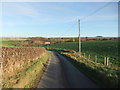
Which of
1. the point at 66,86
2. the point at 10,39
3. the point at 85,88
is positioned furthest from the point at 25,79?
the point at 10,39

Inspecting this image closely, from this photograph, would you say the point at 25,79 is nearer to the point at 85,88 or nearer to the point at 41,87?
the point at 41,87

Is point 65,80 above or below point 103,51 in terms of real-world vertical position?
above

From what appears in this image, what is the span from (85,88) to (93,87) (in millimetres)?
528

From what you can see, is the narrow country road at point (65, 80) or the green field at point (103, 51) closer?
the narrow country road at point (65, 80)

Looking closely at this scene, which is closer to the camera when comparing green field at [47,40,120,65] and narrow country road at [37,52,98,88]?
narrow country road at [37,52,98,88]

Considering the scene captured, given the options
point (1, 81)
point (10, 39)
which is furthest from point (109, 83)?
point (10, 39)

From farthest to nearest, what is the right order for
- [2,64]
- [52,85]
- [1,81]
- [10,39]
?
[10,39] → [2,64] → [1,81] → [52,85]

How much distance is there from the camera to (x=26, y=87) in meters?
9.96

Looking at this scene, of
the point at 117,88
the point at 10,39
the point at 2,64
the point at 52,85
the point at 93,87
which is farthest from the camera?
the point at 10,39

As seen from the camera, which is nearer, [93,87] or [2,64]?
[93,87]

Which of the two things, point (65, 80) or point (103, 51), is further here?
point (103, 51)

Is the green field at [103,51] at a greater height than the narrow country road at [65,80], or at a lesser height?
lesser

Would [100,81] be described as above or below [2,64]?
below

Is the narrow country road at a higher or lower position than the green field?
higher
